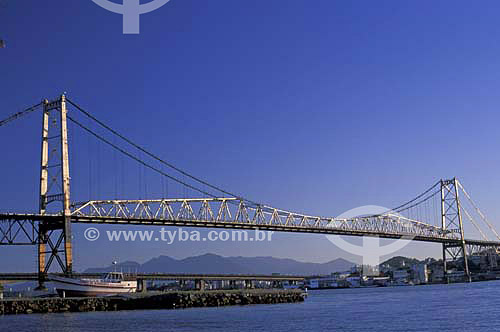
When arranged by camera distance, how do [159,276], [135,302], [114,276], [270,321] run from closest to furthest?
[270,321]
[135,302]
[114,276]
[159,276]

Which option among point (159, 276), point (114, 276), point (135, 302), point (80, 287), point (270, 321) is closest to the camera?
point (270, 321)

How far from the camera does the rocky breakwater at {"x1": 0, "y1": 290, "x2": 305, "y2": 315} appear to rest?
55.7 m

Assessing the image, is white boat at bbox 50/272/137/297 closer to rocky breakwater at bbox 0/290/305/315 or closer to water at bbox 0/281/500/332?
rocky breakwater at bbox 0/290/305/315

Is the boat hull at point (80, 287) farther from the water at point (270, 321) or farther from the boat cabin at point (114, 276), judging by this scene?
the water at point (270, 321)

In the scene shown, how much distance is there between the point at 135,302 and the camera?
58.9 meters

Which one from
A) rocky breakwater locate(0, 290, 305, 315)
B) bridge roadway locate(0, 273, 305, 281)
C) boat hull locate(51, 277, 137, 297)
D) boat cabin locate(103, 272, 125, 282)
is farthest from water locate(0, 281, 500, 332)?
bridge roadway locate(0, 273, 305, 281)

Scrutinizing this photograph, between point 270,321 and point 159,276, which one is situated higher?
point 159,276

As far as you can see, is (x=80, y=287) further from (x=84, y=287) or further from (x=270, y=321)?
(x=270, y=321)

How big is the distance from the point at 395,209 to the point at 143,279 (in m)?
69.7

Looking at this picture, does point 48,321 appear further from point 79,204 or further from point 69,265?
point 79,204

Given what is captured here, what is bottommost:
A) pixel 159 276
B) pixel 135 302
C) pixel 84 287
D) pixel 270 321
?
pixel 270 321

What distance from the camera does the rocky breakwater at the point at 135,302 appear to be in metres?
55.7

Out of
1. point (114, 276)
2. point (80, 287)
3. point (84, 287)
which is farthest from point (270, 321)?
point (114, 276)

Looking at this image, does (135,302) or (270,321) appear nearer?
(270,321)
